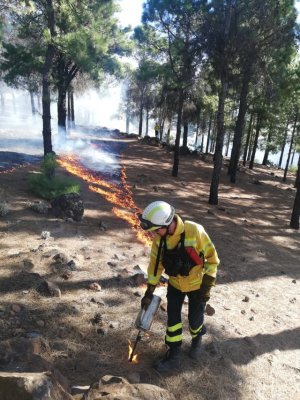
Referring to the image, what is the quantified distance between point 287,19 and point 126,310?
16.8 m

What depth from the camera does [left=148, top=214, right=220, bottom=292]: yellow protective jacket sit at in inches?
172

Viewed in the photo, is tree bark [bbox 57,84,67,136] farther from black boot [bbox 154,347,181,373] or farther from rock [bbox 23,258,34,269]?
black boot [bbox 154,347,181,373]

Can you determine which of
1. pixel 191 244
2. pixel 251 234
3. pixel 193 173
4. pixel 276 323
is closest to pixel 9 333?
pixel 191 244

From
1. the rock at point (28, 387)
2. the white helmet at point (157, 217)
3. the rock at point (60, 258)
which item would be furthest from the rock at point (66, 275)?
the rock at point (28, 387)

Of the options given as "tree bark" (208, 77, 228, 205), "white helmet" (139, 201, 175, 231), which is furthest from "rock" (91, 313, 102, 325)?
"tree bark" (208, 77, 228, 205)

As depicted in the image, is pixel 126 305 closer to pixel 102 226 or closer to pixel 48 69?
pixel 102 226

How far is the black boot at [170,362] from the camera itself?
15.4 feet

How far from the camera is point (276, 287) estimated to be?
8547mm

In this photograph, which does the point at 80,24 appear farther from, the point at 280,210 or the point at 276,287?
A: the point at 276,287

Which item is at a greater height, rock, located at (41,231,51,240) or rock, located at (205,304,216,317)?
rock, located at (41,231,51,240)

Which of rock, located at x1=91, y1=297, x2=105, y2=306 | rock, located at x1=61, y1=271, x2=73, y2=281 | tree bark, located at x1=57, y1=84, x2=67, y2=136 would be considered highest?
tree bark, located at x1=57, y1=84, x2=67, y2=136

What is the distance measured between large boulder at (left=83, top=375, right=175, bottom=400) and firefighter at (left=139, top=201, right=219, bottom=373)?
941 millimetres

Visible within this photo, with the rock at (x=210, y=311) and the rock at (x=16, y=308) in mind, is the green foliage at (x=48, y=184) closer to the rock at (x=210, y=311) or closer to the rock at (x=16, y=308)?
the rock at (x=16, y=308)

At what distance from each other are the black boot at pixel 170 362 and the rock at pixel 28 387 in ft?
6.03
